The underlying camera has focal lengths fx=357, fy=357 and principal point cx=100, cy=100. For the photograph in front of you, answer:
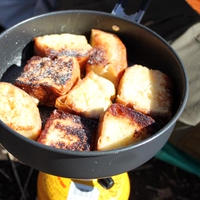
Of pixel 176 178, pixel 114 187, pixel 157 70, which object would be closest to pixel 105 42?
pixel 157 70

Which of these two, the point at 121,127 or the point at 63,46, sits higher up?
the point at 63,46

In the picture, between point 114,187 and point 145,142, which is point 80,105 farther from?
point 114,187

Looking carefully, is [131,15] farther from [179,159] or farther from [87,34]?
[179,159]

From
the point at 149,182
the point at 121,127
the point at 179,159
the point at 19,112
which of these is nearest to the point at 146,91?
the point at 121,127

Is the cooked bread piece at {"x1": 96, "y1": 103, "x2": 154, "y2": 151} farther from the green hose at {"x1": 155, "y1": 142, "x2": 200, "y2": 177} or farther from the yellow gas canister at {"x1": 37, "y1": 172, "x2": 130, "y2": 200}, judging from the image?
the green hose at {"x1": 155, "y1": 142, "x2": 200, "y2": 177}

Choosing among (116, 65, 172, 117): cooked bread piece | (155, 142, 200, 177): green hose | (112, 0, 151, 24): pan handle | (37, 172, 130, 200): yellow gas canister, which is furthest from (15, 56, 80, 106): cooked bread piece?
(155, 142, 200, 177): green hose
